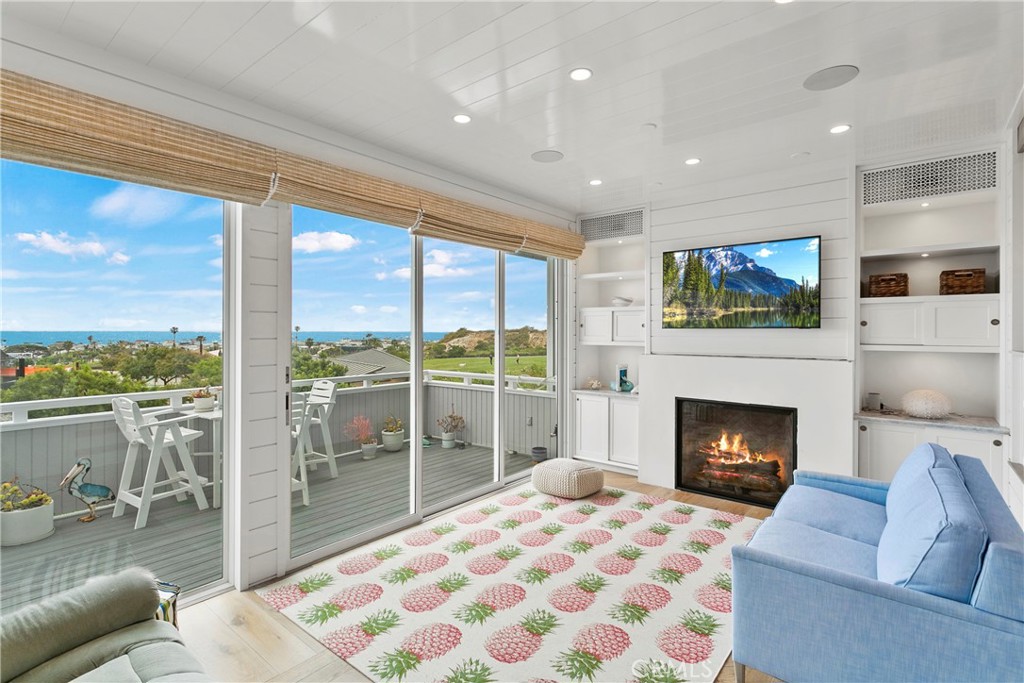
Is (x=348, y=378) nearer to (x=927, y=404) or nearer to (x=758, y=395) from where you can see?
(x=758, y=395)

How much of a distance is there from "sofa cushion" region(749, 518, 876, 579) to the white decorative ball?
5.71ft

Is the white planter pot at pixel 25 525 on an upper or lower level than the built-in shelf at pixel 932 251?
lower

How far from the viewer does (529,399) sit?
486cm

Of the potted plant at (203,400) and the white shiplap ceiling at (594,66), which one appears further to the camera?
the potted plant at (203,400)

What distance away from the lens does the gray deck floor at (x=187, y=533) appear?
2.21 meters

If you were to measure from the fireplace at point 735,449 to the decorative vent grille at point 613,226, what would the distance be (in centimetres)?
162

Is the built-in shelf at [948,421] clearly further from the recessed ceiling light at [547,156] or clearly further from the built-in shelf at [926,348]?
the recessed ceiling light at [547,156]

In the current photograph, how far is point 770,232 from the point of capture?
4016mm

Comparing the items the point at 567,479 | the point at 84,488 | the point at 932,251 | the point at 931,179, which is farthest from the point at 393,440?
the point at 931,179

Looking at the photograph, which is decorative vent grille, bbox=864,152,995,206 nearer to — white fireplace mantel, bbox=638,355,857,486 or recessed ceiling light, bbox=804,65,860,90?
white fireplace mantel, bbox=638,355,857,486

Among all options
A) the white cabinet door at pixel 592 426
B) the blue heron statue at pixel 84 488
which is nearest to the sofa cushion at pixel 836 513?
the white cabinet door at pixel 592 426

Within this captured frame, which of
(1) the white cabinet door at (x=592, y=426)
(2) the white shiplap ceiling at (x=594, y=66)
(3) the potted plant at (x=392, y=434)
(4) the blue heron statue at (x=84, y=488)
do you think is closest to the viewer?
(2) the white shiplap ceiling at (x=594, y=66)

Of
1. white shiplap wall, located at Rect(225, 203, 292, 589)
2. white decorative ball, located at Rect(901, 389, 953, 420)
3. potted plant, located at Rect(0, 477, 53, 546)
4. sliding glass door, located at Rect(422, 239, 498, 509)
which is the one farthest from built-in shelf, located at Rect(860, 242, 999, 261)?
potted plant, located at Rect(0, 477, 53, 546)

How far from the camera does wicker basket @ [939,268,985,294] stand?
10.8 ft
